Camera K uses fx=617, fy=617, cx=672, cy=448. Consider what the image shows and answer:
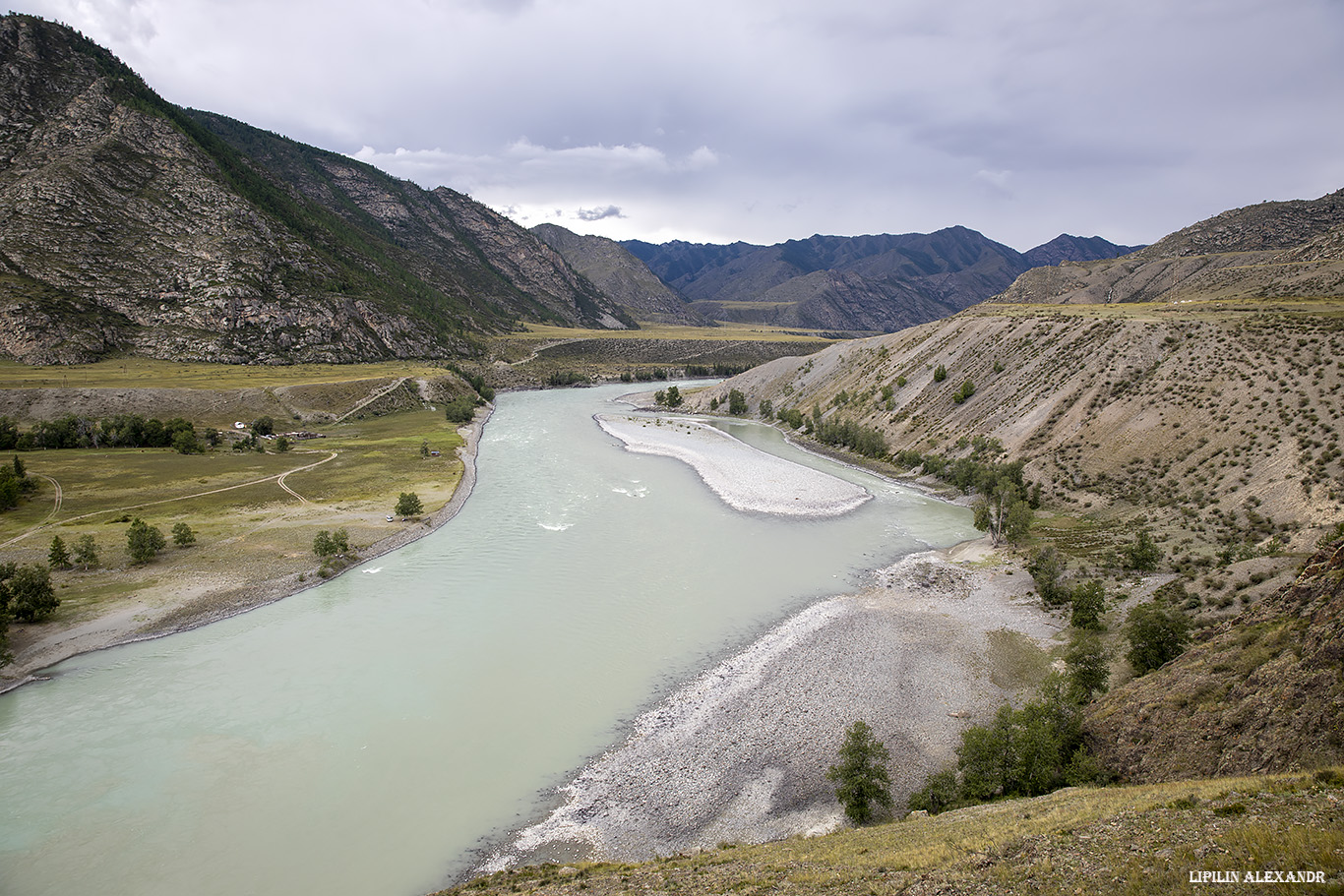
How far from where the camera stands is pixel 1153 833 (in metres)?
10.1

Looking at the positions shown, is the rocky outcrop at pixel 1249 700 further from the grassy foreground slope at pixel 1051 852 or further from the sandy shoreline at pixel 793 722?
the sandy shoreline at pixel 793 722

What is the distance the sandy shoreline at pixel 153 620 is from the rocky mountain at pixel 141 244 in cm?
7257

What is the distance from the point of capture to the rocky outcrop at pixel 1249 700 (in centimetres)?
1265

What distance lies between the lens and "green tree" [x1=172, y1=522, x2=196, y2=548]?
1385 inches

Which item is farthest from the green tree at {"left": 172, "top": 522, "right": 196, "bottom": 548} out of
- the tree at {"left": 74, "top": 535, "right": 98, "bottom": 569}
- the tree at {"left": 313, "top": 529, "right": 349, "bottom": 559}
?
the tree at {"left": 313, "top": 529, "right": 349, "bottom": 559}

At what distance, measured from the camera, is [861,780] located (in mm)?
16719

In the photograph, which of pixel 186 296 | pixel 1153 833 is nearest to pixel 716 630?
pixel 1153 833

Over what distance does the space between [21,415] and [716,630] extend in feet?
240

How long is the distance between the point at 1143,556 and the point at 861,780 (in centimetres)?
2054

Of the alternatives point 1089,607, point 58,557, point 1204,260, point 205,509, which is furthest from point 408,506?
point 1204,260

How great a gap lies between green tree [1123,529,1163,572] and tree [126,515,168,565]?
162ft

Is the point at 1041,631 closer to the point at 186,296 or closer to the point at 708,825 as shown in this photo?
the point at 708,825

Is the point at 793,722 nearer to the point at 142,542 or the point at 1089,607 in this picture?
the point at 1089,607

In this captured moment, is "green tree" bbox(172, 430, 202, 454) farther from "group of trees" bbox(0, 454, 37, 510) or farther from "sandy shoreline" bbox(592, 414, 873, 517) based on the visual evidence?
"sandy shoreline" bbox(592, 414, 873, 517)
